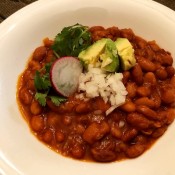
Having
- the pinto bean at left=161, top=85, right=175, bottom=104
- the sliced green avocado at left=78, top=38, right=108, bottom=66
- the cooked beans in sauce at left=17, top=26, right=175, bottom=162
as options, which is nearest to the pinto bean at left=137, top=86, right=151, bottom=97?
the cooked beans in sauce at left=17, top=26, right=175, bottom=162

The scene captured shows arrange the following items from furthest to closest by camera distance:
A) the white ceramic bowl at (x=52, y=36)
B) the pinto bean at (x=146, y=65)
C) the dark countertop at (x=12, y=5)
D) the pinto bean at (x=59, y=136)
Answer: the dark countertop at (x=12, y=5) < the pinto bean at (x=146, y=65) < the pinto bean at (x=59, y=136) < the white ceramic bowl at (x=52, y=36)

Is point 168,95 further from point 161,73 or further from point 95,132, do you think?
point 95,132

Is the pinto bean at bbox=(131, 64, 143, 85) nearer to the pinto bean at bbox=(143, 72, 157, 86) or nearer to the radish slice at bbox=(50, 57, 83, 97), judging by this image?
the pinto bean at bbox=(143, 72, 157, 86)

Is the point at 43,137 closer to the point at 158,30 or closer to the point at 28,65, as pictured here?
the point at 28,65

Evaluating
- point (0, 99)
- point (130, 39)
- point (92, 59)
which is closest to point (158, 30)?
point (130, 39)

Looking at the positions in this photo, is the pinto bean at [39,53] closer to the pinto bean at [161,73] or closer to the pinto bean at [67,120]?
the pinto bean at [67,120]

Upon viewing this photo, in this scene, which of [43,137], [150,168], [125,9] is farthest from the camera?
[125,9]

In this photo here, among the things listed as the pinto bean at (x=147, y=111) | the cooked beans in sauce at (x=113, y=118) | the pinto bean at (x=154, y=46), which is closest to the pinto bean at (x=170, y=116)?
the cooked beans in sauce at (x=113, y=118)
